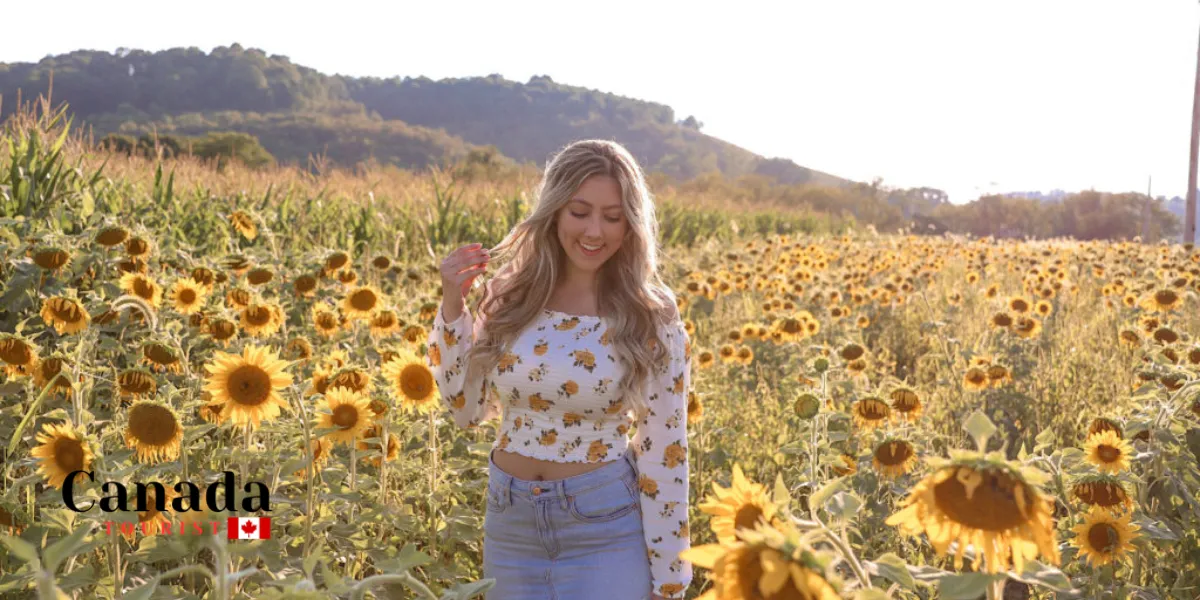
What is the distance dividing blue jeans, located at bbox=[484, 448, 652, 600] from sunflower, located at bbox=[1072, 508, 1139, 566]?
3.85 feet

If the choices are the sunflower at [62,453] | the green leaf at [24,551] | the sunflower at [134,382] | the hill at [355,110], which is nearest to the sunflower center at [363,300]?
the sunflower at [134,382]

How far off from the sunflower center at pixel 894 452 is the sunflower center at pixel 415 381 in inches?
56.9

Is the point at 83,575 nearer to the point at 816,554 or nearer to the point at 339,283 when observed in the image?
the point at 816,554

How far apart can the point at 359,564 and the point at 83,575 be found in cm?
90

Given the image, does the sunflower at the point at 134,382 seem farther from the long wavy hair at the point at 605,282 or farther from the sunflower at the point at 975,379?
the sunflower at the point at 975,379

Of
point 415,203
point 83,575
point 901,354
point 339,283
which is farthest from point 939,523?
point 415,203

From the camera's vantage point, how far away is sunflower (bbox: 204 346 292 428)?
1952 mm

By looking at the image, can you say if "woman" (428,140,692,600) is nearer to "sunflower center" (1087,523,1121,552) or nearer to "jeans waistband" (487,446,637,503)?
"jeans waistband" (487,446,637,503)

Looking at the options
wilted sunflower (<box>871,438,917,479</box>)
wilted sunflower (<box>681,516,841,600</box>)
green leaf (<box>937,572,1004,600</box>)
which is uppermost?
wilted sunflower (<box>681,516,841,600</box>)

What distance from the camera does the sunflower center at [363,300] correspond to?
3.37 m

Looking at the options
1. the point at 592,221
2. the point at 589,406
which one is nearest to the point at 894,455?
the point at 589,406

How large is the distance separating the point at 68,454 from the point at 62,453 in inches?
0.7

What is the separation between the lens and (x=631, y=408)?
8.53 feet

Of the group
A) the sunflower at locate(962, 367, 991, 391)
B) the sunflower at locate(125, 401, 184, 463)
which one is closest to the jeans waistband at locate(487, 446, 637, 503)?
the sunflower at locate(125, 401, 184, 463)
